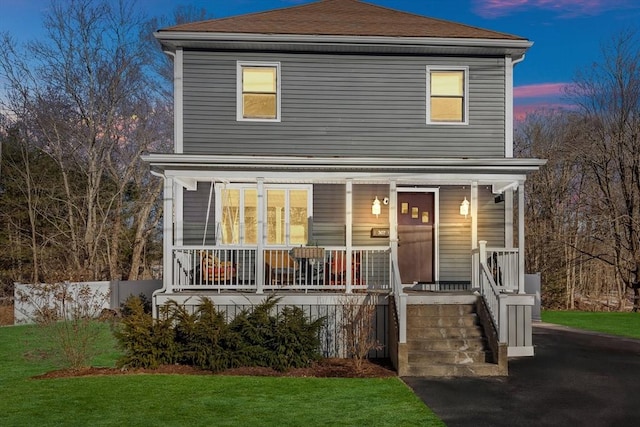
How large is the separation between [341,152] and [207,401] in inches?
277

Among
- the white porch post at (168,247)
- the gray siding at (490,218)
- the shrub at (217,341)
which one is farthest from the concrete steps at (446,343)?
the white porch post at (168,247)

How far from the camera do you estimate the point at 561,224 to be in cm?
2775

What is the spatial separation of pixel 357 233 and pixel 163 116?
16487 millimetres

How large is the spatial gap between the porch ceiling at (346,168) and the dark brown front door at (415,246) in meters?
1.94

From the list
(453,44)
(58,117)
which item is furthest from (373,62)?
(58,117)

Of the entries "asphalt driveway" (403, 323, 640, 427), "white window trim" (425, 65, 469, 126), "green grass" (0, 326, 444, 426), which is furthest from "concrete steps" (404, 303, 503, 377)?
"white window trim" (425, 65, 469, 126)

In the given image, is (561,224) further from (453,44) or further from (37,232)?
(37,232)

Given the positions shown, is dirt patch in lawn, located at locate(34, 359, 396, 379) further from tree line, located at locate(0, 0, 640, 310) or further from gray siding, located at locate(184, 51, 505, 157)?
tree line, located at locate(0, 0, 640, 310)

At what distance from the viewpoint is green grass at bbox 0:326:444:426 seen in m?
6.93

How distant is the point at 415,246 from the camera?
13.9m

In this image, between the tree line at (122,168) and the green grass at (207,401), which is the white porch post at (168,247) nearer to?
the green grass at (207,401)

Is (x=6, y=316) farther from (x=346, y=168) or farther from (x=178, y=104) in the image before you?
(x=346, y=168)

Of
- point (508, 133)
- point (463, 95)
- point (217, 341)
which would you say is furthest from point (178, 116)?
point (508, 133)

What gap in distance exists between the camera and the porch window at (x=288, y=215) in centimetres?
1395
